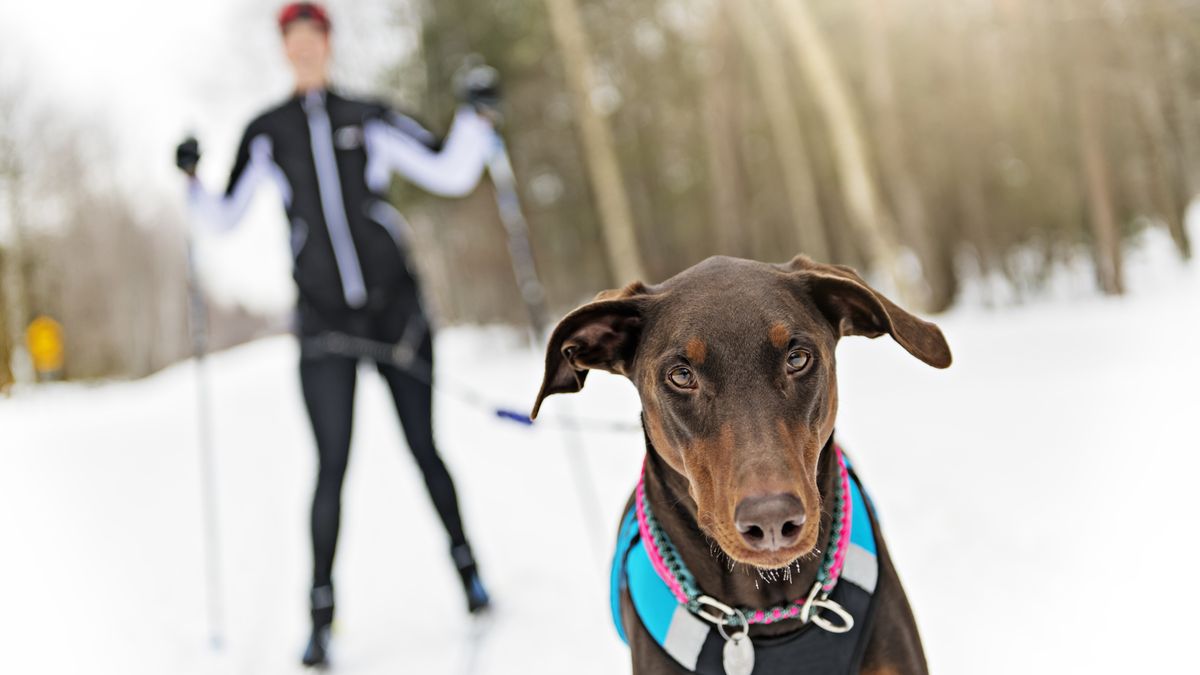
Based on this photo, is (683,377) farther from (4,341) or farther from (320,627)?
(4,341)

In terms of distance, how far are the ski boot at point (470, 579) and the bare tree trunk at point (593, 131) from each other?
9.45m

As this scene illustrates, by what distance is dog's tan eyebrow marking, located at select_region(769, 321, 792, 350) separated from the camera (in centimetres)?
212

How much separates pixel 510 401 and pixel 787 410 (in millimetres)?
11639

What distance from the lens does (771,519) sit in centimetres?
183

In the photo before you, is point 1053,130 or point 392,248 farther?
point 1053,130

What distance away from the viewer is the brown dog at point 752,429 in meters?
1.93

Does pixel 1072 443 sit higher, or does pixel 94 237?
pixel 94 237

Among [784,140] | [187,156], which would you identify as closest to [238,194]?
[187,156]

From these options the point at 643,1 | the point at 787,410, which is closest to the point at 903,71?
the point at 643,1

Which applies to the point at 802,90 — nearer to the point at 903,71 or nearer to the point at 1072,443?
the point at 903,71

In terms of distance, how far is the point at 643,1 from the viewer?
19.5 meters

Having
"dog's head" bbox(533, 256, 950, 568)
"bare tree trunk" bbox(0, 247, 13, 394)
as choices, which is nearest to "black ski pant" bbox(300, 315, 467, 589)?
"dog's head" bbox(533, 256, 950, 568)

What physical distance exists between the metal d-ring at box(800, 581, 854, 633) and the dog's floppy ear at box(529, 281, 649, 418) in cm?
84

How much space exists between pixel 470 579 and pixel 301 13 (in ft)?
10.1
